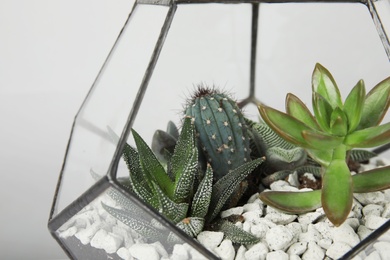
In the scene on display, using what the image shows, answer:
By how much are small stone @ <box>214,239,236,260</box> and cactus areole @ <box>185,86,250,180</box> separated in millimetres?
144

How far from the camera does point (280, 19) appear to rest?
3.21 ft

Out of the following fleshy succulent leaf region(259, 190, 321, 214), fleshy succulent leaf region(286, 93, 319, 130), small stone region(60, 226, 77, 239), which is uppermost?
fleshy succulent leaf region(286, 93, 319, 130)

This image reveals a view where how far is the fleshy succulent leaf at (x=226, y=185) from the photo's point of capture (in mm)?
738

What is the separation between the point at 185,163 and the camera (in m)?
0.72

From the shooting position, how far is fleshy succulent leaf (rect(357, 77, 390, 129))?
0.73m

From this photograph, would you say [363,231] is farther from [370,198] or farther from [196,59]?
[196,59]

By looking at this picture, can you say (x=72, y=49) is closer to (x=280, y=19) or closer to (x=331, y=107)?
(x=280, y=19)

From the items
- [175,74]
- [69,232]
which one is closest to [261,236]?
[69,232]

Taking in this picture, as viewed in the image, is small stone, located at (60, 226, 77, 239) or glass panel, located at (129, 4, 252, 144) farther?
glass panel, located at (129, 4, 252, 144)

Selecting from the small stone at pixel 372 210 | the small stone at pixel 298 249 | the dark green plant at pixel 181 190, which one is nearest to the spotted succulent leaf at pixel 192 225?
the dark green plant at pixel 181 190

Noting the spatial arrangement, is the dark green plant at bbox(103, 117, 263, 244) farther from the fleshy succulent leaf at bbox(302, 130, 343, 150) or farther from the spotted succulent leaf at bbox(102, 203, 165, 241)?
the fleshy succulent leaf at bbox(302, 130, 343, 150)

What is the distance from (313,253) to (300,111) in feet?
0.56

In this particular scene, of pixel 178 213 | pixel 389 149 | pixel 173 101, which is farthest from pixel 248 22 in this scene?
pixel 178 213

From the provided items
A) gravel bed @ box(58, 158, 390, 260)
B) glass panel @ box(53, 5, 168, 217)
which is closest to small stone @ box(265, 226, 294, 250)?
gravel bed @ box(58, 158, 390, 260)
